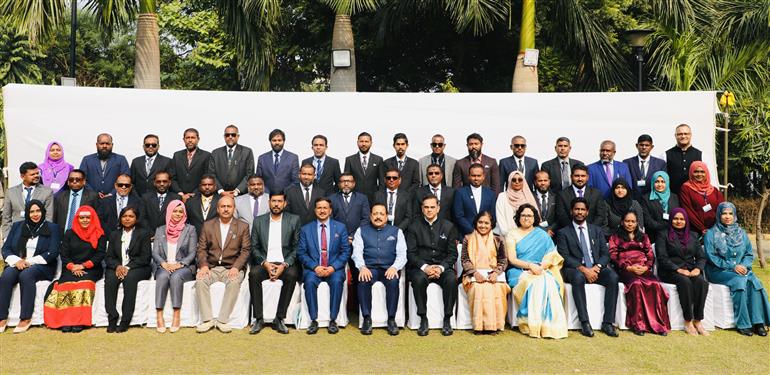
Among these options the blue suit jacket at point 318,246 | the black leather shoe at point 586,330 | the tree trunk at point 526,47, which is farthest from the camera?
the tree trunk at point 526,47

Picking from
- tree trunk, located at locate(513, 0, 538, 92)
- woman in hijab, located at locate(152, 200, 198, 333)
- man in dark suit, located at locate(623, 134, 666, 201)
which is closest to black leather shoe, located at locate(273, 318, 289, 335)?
woman in hijab, located at locate(152, 200, 198, 333)

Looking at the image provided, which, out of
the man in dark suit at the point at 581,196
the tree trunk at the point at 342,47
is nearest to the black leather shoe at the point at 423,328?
the man in dark suit at the point at 581,196

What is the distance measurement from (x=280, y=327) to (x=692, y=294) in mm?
3640

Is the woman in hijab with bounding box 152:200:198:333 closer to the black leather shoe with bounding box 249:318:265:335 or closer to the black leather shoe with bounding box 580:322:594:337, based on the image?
the black leather shoe with bounding box 249:318:265:335

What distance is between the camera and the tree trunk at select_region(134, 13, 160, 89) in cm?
953

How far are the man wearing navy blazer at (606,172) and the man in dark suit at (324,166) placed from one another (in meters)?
2.70

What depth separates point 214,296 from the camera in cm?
600

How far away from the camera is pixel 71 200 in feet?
21.6

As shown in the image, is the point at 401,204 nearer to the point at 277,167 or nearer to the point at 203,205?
the point at 277,167

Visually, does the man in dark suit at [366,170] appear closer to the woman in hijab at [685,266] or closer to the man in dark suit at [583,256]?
the man in dark suit at [583,256]

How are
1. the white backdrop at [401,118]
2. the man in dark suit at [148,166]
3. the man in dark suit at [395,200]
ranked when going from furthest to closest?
the white backdrop at [401,118] → the man in dark suit at [148,166] → the man in dark suit at [395,200]

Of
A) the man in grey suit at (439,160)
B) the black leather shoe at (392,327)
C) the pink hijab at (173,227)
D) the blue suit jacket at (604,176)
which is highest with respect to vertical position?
the man in grey suit at (439,160)

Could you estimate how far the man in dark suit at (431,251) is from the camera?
600 cm

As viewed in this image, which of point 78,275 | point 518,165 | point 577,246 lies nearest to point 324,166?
point 518,165
